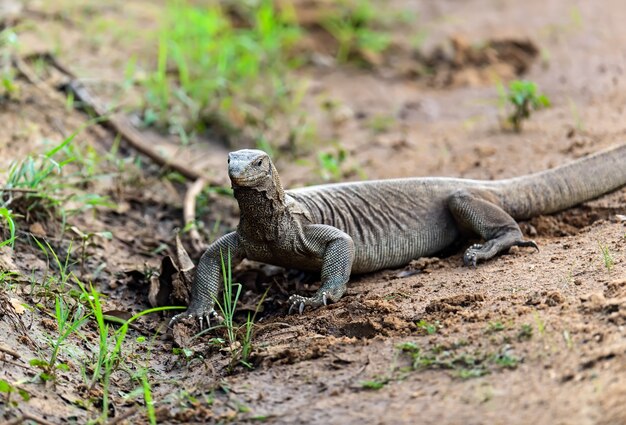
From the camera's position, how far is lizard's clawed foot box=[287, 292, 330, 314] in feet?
21.0

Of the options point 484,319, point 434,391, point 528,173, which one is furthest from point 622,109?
point 434,391

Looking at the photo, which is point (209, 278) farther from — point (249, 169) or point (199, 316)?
point (249, 169)

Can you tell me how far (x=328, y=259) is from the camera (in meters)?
6.70

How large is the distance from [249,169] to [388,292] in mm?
1418

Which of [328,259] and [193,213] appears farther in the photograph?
[193,213]

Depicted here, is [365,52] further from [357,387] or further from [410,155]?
[357,387]

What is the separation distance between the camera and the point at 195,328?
257 inches

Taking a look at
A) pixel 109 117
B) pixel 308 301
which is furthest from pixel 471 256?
pixel 109 117

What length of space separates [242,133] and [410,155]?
219 centimetres

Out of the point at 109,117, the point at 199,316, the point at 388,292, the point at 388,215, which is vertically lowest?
the point at 199,316

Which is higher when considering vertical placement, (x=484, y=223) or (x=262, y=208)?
(x=262, y=208)

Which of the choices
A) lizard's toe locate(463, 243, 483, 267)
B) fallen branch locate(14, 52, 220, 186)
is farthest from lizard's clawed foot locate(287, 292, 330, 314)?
fallen branch locate(14, 52, 220, 186)

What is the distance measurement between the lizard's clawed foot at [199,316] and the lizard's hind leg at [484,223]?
207 cm

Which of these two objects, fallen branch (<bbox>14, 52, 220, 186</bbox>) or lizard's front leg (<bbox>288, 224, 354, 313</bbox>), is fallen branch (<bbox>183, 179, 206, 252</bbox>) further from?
lizard's front leg (<bbox>288, 224, 354, 313</bbox>)
